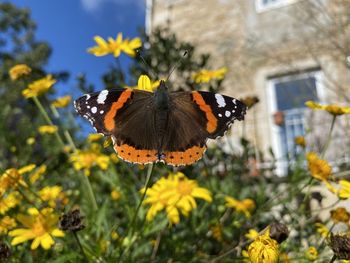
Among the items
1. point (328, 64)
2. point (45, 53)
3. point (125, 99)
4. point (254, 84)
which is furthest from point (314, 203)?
point (45, 53)

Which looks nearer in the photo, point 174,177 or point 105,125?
point 105,125

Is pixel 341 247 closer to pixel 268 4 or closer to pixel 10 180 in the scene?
pixel 10 180

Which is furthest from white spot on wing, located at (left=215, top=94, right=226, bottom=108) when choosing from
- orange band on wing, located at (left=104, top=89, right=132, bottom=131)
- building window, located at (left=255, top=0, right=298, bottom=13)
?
building window, located at (left=255, top=0, right=298, bottom=13)

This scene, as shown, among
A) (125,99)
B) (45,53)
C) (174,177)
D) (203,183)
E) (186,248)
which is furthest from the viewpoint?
(45,53)

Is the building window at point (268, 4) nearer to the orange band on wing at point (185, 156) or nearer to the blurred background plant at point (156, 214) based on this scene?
the blurred background plant at point (156, 214)

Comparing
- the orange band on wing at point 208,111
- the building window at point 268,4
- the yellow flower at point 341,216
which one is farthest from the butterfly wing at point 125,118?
the building window at point 268,4

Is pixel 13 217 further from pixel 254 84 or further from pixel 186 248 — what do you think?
pixel 254 84

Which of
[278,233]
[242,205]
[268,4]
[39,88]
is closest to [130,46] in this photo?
[39,88]

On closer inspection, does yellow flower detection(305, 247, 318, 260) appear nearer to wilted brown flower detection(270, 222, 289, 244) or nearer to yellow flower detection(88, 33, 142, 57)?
wilted brown flower detection(270, 222, 289, 244)
